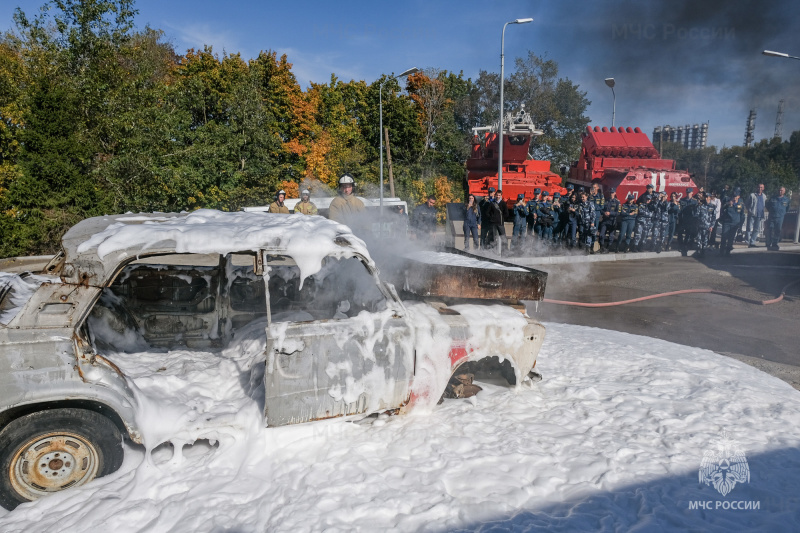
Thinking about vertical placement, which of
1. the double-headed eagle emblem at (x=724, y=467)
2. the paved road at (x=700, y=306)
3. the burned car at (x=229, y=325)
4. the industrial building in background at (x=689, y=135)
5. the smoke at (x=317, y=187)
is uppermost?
the industrial building in background at (x=689, y=135)

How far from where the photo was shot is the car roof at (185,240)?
304cm

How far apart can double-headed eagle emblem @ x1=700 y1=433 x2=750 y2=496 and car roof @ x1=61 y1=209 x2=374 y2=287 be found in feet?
8.99

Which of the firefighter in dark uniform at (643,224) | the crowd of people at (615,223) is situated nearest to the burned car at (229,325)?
the crowd of people at (615,223)

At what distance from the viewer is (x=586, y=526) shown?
8.73 feet

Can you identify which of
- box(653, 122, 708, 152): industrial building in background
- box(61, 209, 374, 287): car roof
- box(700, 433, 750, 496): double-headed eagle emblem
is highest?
box(653, 122, 708, 152): industrial building in background

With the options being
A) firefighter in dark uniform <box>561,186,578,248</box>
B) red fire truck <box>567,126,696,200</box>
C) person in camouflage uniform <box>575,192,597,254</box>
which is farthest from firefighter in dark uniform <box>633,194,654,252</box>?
red fire truck <box>567,126,696,200</box>

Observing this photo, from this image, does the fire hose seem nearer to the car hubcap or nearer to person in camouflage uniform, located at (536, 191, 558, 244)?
person in camouflage uniform, located at (536, 191, 558, 244)

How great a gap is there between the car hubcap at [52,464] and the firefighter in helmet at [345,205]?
5.00m

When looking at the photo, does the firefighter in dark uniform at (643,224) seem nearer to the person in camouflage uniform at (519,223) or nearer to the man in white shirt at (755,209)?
the person in camouflage uniform at (519,223)

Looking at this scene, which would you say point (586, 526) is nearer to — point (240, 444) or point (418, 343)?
point (418, 343)

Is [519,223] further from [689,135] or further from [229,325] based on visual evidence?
[689,135]

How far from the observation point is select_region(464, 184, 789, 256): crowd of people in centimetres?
1351

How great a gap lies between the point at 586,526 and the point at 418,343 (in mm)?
1565

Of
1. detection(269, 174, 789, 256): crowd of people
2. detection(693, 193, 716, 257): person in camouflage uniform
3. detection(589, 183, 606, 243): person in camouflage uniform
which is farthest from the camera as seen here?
detection(589, 183, 606, 243): person in camouflage uniform
